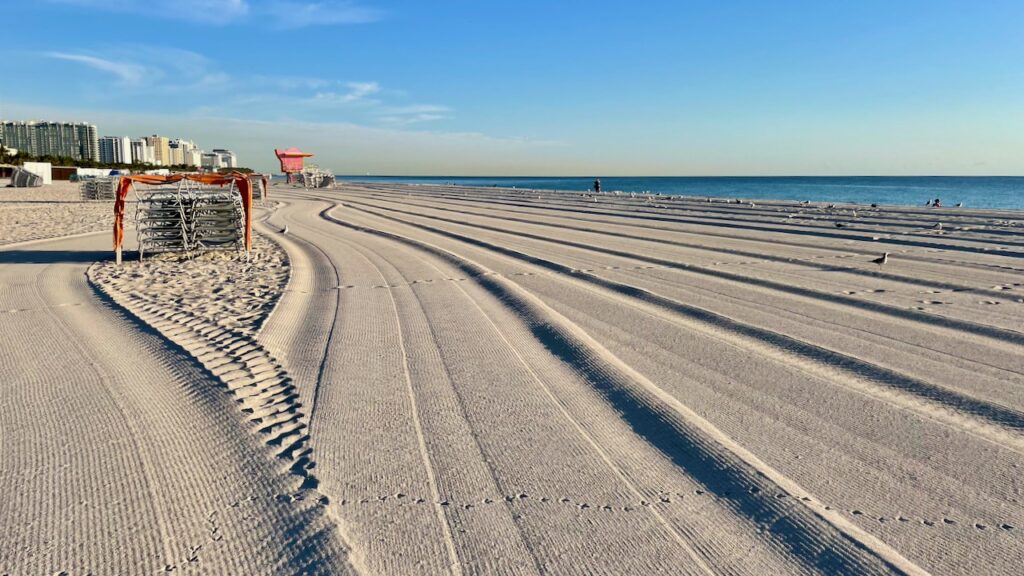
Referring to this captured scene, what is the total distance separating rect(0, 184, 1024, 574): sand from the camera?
279cm

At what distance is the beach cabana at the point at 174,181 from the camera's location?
428 inches

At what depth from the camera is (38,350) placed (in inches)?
223

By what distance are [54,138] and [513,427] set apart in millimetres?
150719

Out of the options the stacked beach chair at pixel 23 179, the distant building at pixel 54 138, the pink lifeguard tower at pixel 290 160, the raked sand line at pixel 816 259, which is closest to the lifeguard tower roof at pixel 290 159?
the pink lifeguard tower at pixel 290 160

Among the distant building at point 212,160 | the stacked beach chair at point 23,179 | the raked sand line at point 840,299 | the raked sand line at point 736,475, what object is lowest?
the raked sand line at point 736,475

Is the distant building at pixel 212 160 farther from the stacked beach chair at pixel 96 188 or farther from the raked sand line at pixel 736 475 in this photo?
the raked sand line at pixel 736 475

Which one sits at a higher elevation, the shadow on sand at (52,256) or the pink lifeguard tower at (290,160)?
the pink lifeguard tower at (290,160)

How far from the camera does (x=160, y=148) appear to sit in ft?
446

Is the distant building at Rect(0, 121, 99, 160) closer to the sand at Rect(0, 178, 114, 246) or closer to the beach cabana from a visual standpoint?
the sand at Rect(0, 178, 114, 246)

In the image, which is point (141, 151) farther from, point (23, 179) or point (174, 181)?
point (174, 181)

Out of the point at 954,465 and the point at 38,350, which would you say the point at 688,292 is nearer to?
the point at 954,465

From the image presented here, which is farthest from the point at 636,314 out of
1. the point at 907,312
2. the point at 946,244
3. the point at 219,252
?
the point at 946,244

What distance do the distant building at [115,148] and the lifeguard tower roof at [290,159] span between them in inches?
3488

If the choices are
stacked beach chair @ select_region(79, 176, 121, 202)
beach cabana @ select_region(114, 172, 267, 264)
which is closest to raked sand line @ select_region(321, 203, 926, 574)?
beach cabana @ select_region(114, 172, 267, 264)
